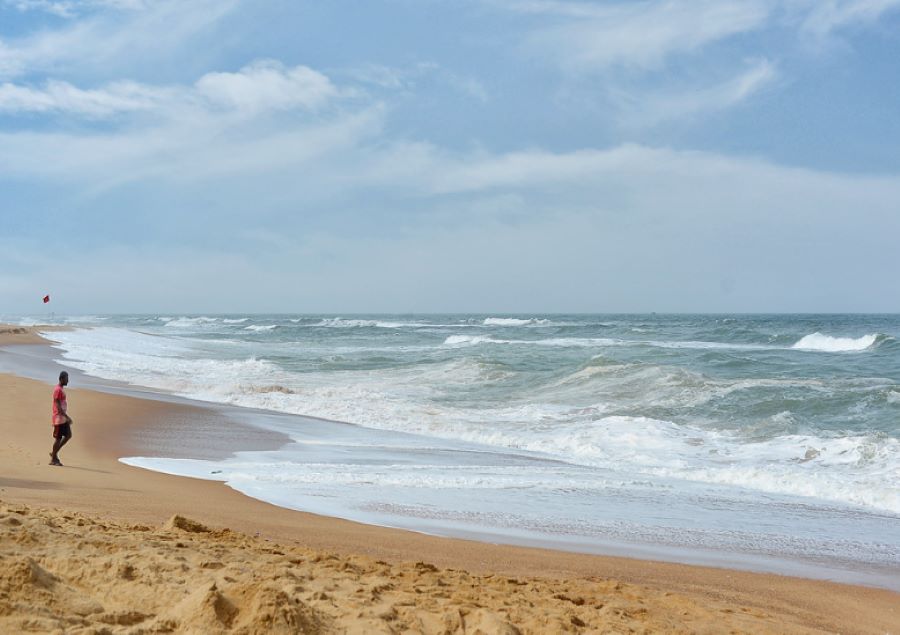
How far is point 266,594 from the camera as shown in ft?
11.9

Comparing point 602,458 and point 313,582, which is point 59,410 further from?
point 602,458

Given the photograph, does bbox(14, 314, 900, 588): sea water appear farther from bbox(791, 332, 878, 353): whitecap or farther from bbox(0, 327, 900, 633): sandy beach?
bbox(791, 332, 878, 353): whitecap

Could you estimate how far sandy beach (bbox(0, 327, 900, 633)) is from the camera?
11.7 ft

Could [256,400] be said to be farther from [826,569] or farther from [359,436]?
[826,569]

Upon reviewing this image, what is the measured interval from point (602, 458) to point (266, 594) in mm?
8434

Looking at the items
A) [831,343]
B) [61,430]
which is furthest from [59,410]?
[831,343]

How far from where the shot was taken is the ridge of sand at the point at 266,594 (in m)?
3.49

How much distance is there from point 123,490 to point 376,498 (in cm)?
256

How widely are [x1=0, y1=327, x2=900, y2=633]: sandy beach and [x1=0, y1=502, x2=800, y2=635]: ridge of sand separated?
1 cm

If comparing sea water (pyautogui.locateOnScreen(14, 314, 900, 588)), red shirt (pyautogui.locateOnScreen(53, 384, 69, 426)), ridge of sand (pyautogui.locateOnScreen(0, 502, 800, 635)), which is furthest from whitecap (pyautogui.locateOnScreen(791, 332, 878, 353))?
ridge of sand (pyautogui.locateOnScreen(0, 502, 800, 635))

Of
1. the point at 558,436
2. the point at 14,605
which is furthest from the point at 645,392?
the point at 14,605

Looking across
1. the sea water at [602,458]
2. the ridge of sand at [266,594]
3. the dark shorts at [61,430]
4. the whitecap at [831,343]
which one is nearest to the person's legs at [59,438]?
the dark shorts at [61,430]

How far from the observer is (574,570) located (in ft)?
18.7

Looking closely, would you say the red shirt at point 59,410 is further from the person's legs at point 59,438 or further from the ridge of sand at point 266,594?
the ridge of sand at point 266,594
